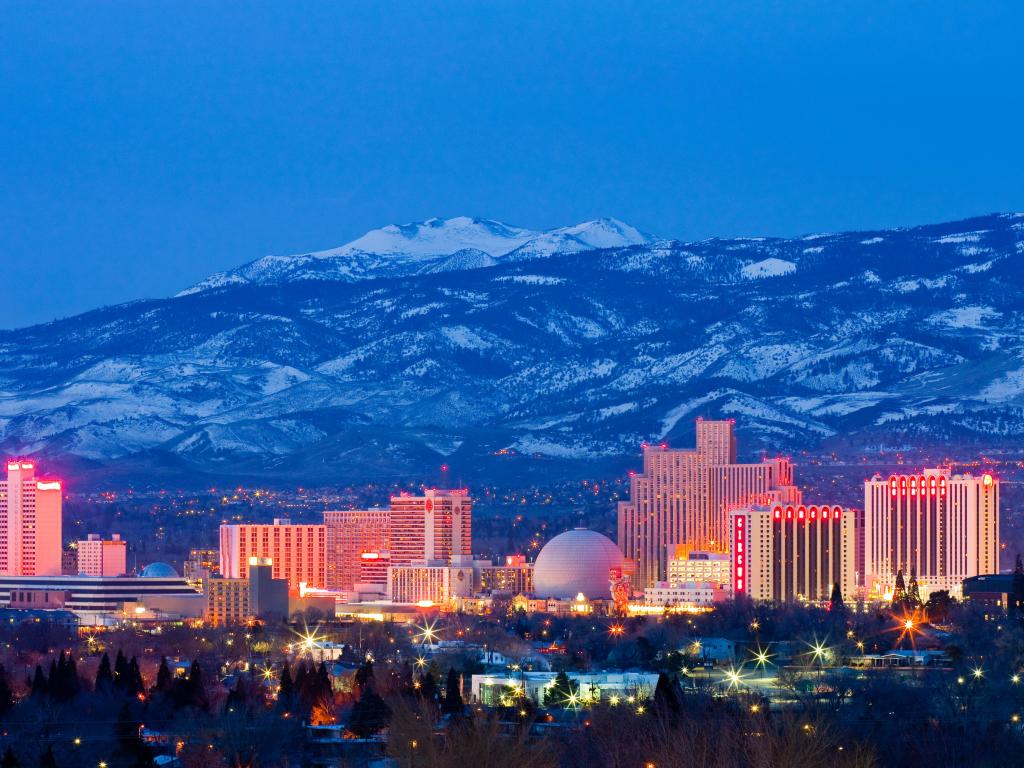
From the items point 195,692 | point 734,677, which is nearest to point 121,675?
point 195,692

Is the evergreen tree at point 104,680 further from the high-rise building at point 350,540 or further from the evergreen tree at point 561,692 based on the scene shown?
the high-rise building at point 350,540

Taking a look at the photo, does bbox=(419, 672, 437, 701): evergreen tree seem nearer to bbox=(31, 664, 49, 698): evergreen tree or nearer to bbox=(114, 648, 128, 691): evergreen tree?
bbox=(114, 648, 128, 691): evergreen tree

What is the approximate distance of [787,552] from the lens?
139375 millimetres

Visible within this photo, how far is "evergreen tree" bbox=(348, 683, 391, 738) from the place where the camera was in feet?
214

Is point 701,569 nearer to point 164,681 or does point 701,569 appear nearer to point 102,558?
point 102,558

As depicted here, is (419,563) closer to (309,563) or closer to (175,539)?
(309,563)

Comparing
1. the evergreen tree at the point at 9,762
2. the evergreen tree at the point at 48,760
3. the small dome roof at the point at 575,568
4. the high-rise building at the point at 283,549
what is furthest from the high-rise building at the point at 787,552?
the evergreen tree at the point at 9,762

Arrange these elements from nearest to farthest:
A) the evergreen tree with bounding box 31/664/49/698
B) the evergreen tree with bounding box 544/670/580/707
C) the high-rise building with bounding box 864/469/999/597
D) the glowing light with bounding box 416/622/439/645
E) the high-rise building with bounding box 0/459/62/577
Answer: the evergreen tree with bounding box 31/664/49/698
the evergreen tree with bounding box 544/670/580/707
the glowing light with bounding box 416/622/439/645
the high-rise building with bounding box 864/469/999/597
the high-rise building with bounding box 0/459/62/577

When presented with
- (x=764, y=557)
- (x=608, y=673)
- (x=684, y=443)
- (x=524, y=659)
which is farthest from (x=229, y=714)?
(x=684, y=443)

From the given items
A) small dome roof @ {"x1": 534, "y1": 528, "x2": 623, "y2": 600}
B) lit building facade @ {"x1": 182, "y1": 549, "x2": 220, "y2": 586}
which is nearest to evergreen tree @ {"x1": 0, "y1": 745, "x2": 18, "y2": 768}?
small dome roof @ {"x1": 534, "y1": 528, "x2": 623, "y2": 600}

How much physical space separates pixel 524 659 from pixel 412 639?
16.8 meters

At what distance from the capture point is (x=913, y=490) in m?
150

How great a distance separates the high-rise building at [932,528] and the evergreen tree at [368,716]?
77089 millimetres

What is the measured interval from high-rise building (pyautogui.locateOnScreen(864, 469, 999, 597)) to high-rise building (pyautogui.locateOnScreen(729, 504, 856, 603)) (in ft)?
10.3
